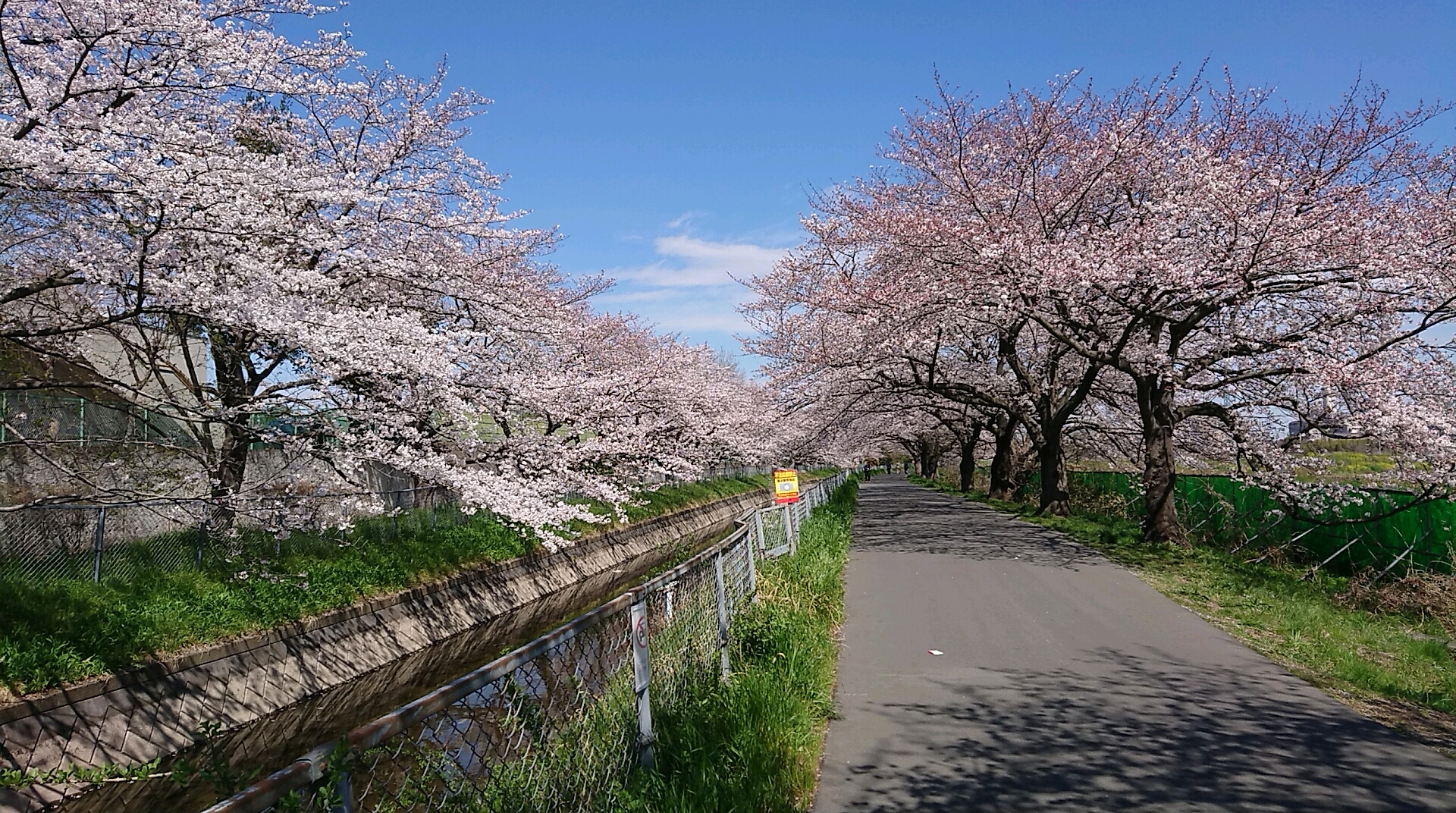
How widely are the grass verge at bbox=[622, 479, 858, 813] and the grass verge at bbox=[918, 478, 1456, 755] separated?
3.93 metres

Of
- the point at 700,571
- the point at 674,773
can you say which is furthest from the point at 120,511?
the point at 674,773

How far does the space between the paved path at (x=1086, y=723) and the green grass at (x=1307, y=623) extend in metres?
0.41

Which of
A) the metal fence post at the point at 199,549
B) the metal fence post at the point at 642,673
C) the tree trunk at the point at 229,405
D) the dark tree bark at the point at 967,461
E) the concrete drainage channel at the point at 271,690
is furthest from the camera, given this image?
the dark tree bark at the point at 967,461

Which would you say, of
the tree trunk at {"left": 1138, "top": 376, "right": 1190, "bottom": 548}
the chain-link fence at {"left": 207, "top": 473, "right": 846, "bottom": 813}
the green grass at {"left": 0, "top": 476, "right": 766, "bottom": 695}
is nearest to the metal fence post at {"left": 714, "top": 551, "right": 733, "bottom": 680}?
the chain-link fence at {"left": 207, "top": 473, "right": 846, "bottom": 813}

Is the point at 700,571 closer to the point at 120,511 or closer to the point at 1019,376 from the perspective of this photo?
the point at 120,511

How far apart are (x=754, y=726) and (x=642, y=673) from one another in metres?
1.13

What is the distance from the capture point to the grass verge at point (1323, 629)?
251 inches

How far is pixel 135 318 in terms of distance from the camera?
804cm

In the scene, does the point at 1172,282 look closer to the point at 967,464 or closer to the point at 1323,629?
the point at 1323,629

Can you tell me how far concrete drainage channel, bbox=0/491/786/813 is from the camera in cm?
746

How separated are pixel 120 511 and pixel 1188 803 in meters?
12.0

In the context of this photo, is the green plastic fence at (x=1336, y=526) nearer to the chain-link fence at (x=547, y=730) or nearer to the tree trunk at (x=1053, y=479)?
the tree trunk at (x=1053, y=479)

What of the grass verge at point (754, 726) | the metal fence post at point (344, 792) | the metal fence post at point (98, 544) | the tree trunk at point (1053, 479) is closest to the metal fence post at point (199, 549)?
the metal fence post at point (98, 544)

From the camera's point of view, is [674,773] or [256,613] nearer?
[674,773]
